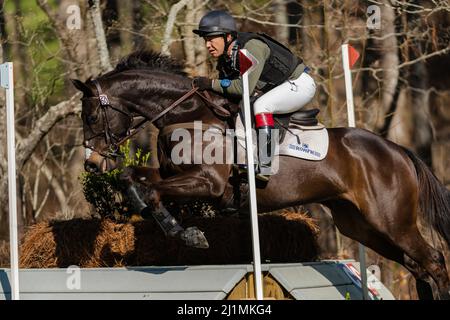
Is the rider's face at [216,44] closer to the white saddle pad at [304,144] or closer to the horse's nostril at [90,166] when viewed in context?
the white saddle pad at [304,144]

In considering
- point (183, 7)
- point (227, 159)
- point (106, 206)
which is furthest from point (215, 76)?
point (227, 159)

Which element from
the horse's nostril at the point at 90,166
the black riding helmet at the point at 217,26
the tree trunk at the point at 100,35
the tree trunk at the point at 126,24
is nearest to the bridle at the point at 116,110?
the horse's nostril at the point at 90,166

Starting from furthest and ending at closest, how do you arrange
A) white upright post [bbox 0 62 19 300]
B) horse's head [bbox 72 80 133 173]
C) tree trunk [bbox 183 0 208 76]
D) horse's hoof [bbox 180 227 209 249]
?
tree trunk [bbox 183 0 208 76]
horse's head [bbox 72 80 133 173]
horse's hoof [bbox 180 227 209 249]
white upright post [bbox 0 62 19 300]

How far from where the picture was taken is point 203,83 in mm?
6961

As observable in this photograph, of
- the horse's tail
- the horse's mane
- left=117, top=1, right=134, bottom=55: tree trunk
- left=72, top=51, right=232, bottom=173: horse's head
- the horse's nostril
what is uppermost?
left=117, top=1, right=134, bottom=55: tree trunk

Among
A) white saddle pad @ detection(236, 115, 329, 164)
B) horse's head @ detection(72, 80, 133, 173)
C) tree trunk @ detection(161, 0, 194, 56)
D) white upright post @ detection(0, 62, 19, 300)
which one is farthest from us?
tree trunk @ detection(161, 0, 194, 56)

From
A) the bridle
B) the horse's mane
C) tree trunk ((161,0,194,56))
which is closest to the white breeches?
the bridle

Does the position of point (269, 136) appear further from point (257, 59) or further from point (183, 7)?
point (183, 7)

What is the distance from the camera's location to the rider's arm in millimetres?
6645

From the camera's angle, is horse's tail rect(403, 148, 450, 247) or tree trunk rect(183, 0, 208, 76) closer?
horse's tail rect(403, 148, 450, 247)

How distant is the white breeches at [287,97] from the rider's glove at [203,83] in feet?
1.37

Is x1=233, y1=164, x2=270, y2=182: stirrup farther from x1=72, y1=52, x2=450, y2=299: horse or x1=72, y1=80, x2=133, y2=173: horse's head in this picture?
x1=72, y1=80, x2=133, y2=173: horse's head

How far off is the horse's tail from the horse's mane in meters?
2.17

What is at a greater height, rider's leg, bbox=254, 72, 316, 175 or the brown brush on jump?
rider's leg, bbox=254, 72, 316, 175
